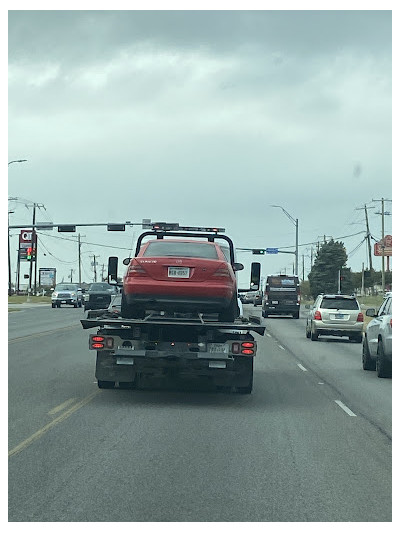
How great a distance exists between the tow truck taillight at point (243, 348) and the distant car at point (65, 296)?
186 ft

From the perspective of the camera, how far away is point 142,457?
981cm

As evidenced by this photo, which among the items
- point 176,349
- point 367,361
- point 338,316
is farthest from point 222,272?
point 338,316

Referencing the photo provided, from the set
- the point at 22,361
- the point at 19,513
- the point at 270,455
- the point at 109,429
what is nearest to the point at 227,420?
the point at 109,429

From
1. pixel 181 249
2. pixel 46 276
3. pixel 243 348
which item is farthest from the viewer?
pixel 46 276

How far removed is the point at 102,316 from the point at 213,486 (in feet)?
27.8

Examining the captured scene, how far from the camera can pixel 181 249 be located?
648 inches

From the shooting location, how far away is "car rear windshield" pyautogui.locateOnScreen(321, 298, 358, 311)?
32.5 metres

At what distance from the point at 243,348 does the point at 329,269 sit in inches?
4386

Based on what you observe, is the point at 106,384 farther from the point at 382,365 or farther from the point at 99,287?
the point at 99,287

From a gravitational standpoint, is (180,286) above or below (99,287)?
above

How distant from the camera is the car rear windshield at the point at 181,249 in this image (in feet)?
53.6

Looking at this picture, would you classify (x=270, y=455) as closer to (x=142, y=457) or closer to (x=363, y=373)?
(x=142, y=457)

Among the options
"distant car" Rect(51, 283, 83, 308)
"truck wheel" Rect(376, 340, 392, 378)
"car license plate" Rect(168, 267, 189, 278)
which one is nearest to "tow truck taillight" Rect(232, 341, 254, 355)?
"car license plate" Rect(168, 267, 189, 278)

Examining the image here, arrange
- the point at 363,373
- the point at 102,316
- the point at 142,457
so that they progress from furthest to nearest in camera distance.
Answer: the point at 363,373, the point at 102,316, the point at 142,457
